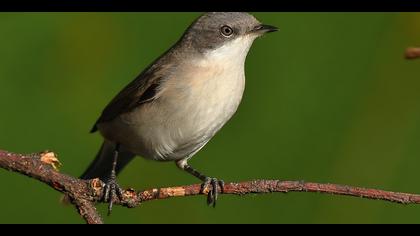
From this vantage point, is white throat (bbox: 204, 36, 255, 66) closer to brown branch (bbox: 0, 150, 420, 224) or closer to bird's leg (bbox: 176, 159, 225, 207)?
bird's leg (bbox: 176, 159, 225, 207)

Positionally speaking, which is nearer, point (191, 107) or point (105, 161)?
point (191, 107)

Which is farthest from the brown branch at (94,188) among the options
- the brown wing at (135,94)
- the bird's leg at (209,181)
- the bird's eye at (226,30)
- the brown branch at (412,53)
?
the bird's eye at (226,30)

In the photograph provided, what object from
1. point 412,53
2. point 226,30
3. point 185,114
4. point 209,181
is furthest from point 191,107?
point 412,53

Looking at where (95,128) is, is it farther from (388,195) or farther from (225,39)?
(388,195)

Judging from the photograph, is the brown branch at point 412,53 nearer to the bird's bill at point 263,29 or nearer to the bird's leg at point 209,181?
the bird's leg at point 209,181

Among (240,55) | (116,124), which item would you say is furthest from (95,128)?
(240,55)

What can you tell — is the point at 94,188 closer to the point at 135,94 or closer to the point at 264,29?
the point at 135,94

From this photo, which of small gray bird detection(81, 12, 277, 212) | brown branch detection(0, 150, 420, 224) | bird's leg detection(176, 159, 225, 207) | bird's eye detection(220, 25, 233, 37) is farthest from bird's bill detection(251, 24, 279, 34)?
brown branch detection(0, 150, 420, 224)
